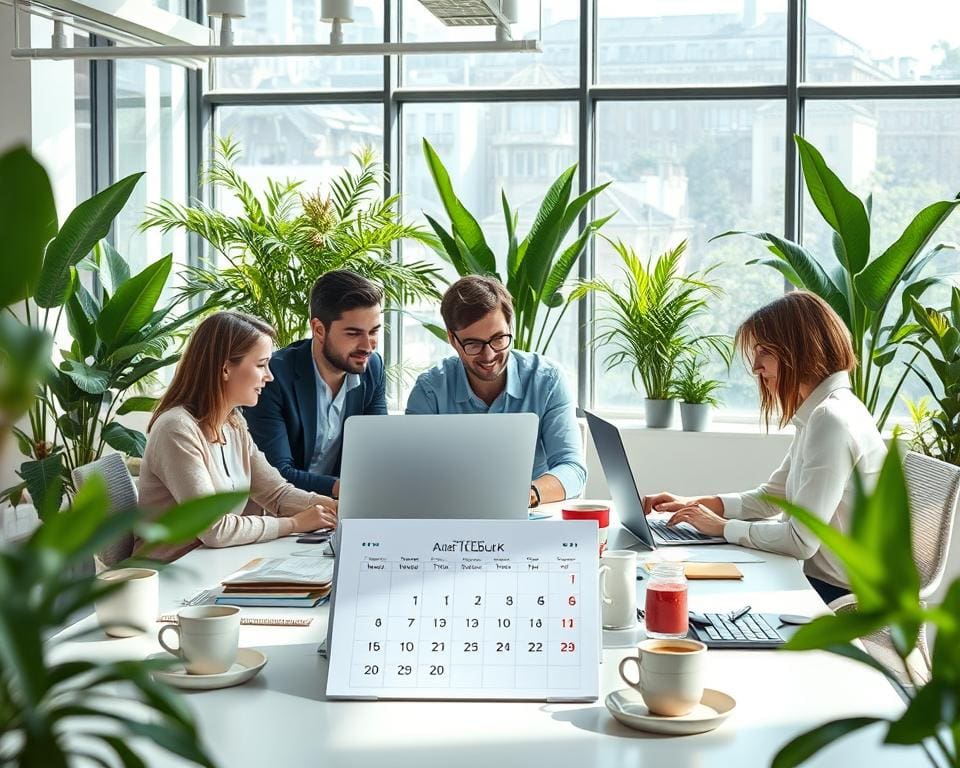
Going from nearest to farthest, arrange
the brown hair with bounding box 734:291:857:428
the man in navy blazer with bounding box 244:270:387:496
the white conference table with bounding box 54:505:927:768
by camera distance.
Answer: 1. the white conference table with bounding box 54:505:927:768
2. the brown hair with bounding box 734:291:857:428
3. the man in navy blazer with bounding box 244:270:387:496

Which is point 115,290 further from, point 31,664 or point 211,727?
point 31,664

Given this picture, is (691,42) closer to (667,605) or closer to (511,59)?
(511,59)

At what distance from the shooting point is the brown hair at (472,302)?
127 inches

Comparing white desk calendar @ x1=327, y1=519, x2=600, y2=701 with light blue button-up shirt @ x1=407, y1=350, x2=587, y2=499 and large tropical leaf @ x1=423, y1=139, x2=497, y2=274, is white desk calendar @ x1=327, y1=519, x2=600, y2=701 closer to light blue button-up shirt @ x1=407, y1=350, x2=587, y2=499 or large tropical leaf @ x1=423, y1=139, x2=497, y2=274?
light blue button-up shirt @ x1=407, y1=350, x2=587, y2=499

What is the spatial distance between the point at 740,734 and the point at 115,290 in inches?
148

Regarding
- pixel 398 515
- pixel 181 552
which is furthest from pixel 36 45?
pixel 398 515

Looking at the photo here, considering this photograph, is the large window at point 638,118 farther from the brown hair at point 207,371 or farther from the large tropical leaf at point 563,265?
the brown hair at point 207,371

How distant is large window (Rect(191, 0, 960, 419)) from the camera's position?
546cm

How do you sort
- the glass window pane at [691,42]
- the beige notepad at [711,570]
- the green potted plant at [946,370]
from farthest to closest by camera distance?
the glass window pane at [691,42], the green potted plant at [946,370], the beige notepad at [711,570]

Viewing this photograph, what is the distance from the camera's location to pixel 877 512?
691 mm

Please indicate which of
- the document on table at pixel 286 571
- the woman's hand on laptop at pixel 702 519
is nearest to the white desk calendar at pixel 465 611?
the document on table at pixel 286 571

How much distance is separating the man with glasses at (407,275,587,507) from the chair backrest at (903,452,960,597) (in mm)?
879

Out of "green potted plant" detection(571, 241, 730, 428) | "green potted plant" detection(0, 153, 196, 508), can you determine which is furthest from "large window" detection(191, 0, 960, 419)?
"green potted plant" detection(0, 153, 196, 508)

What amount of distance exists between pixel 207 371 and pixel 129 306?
1669 mm
